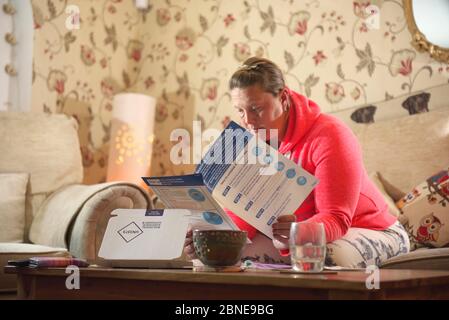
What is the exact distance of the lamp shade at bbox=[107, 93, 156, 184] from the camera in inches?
119

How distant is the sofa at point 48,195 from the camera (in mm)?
2188

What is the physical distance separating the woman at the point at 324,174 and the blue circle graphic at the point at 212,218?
15 centimetres

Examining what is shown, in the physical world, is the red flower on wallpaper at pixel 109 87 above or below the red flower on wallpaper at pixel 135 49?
below

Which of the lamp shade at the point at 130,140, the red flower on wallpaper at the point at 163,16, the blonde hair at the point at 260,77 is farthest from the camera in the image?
the red flower on wallpaper at the point at 163,16

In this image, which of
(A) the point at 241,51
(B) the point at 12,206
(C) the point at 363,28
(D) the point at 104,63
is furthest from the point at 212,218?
(D) the point at 104,63

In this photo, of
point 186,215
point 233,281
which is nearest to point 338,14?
point 186,215

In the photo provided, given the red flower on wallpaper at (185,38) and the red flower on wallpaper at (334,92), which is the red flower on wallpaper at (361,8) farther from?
the red flower on wallpaper at (185,38)

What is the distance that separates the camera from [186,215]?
132 cm

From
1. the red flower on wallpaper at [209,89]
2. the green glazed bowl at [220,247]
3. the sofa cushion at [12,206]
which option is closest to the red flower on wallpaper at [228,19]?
the red flower on wallpaper at [209,89]

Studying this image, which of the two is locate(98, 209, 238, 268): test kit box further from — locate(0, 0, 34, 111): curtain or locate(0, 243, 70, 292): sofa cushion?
locate(0, 0, 34, 111): curtain

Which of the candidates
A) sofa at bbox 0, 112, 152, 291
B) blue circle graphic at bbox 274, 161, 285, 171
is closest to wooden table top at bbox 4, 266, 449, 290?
blue circle graphic at bbox 274, 161, 285, 171

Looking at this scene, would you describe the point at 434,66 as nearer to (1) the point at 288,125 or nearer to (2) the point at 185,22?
(1) the point at 288,125

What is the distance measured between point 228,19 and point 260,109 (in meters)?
1.63
